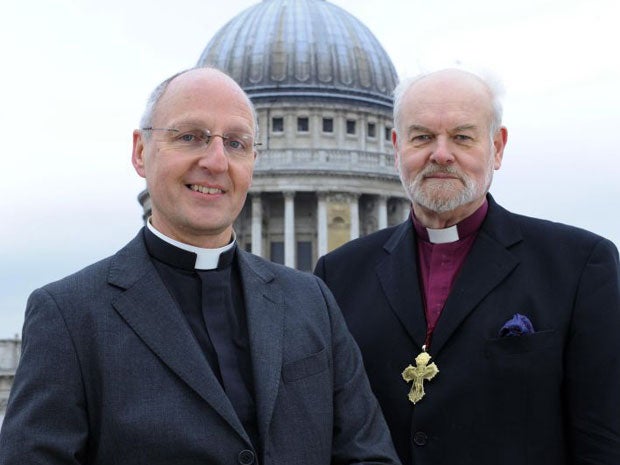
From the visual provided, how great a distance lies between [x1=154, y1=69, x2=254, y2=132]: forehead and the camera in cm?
429

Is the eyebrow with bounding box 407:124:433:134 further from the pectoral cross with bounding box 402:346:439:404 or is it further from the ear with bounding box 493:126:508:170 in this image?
the pectoral cross with bounding box 402:346:439:404

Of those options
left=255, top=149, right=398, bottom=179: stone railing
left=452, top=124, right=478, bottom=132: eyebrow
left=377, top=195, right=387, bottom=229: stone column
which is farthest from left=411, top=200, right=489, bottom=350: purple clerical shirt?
left=377, top=195, right=387, bottom=229: stone column

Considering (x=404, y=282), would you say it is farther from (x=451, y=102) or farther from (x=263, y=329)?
(x=263, y=329)

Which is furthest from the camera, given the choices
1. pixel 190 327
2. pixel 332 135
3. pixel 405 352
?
pixel 332 135

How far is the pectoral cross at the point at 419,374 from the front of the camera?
17.6 ft

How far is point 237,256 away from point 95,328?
2.92 feet

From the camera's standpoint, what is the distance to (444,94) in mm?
5418

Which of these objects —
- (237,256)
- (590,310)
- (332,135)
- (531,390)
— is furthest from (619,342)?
(332,135)

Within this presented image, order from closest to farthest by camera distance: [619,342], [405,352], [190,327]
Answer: [190,327] < [619,342] < [405,352]

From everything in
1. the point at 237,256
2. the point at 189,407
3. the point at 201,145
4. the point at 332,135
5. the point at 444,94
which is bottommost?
the point at 189,407

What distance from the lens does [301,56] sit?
55.2m

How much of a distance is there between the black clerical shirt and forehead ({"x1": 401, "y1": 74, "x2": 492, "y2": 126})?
162 cm

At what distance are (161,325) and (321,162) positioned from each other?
154 feet

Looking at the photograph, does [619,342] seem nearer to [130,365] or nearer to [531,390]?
[531,390]
